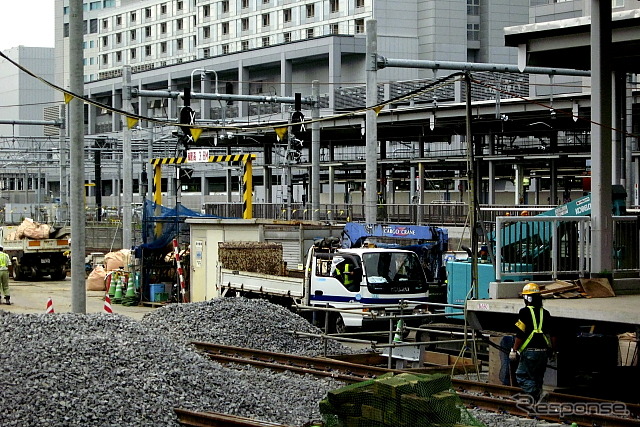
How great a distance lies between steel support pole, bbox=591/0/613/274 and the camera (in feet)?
53.5

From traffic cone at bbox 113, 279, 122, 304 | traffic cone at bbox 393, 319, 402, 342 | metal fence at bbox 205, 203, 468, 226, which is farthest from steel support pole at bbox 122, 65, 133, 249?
traffic cone at bbox 393, 319, 402, 342

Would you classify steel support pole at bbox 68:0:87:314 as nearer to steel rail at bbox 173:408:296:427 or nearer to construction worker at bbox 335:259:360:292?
construction worker at bbox 335:259:360:292

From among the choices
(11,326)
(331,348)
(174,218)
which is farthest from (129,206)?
(11,326)

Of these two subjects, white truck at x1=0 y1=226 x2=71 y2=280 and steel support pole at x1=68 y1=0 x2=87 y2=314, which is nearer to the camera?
steel support pole at x1=68 y1=0 x2=87 y2=314

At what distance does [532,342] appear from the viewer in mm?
12367

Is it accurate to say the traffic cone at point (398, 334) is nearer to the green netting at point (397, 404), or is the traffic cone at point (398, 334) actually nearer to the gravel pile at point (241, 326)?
the gravel pile at point (241, 326)

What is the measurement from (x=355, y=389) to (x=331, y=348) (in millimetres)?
9549

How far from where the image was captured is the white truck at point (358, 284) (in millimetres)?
22750

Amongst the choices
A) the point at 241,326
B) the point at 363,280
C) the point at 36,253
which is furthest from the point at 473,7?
the point at 241,326

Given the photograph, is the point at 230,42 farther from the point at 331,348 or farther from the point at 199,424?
the point at 199,424

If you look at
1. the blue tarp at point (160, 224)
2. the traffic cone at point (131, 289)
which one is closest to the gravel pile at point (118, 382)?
the blue tarp at point (160, 224)

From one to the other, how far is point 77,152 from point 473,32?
60.8 metres

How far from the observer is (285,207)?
50.2 metres

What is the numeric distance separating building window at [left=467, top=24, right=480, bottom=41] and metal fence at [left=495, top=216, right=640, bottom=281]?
59798 millimetres
